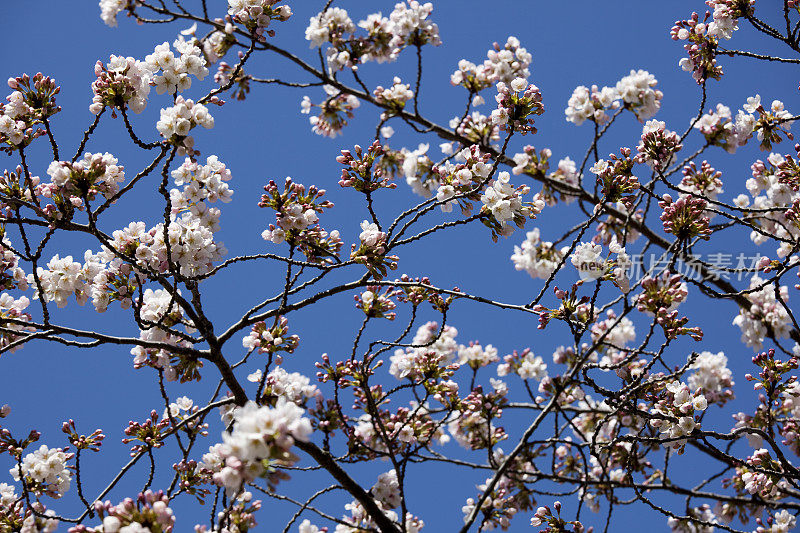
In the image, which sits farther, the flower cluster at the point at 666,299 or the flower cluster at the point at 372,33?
the flower cluster at the point at 372,33

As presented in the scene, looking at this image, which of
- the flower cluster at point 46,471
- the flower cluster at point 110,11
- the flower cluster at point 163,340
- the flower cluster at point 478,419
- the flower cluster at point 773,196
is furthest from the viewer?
the flower cluster at point 773,196

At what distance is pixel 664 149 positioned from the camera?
438cm

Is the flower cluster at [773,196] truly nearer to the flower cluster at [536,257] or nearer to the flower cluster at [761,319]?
the flower cluster at [761,319]

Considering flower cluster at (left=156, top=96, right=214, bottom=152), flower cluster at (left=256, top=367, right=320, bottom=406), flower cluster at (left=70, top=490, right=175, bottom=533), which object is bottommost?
flower cluster at (left=70, top=490, right=175, bottom=533)

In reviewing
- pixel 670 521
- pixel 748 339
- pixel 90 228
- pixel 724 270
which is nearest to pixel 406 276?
pixel 90 228

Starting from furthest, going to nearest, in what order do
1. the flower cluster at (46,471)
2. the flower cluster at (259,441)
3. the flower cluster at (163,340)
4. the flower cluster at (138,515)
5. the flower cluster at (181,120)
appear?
the flower cluster at (46,471)
the flower cluster at (163,340)
the flower cluster at (181,120)
the flower cluster at (138,515)
the flower cluster at (259,441)

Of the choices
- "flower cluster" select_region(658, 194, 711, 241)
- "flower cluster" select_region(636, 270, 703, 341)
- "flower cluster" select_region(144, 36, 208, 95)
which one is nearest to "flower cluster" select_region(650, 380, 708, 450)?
Result: "flower cluster" select_region(636, 270, 703, 341)

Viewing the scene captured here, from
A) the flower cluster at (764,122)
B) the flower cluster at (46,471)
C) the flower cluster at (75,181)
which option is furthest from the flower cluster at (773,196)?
the flower cluster at (46,471)

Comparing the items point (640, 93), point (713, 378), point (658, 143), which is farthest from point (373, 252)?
point (713, 378)

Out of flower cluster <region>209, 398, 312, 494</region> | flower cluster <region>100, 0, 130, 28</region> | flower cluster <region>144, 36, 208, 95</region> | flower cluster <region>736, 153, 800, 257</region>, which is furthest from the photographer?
flower cluster <region>736, 153, 800, 257</region>

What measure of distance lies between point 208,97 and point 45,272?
150 centimetres

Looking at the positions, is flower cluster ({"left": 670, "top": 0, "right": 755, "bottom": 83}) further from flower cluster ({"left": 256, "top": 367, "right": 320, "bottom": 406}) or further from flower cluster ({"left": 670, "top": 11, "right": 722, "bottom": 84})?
flower cluster ({"left": 256, "top": 367, "right": 320, "bottom": 406})

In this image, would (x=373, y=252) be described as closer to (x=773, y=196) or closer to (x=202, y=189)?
(x=202, y=189)

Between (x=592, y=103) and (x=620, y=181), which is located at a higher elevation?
(x=592, y=103)
